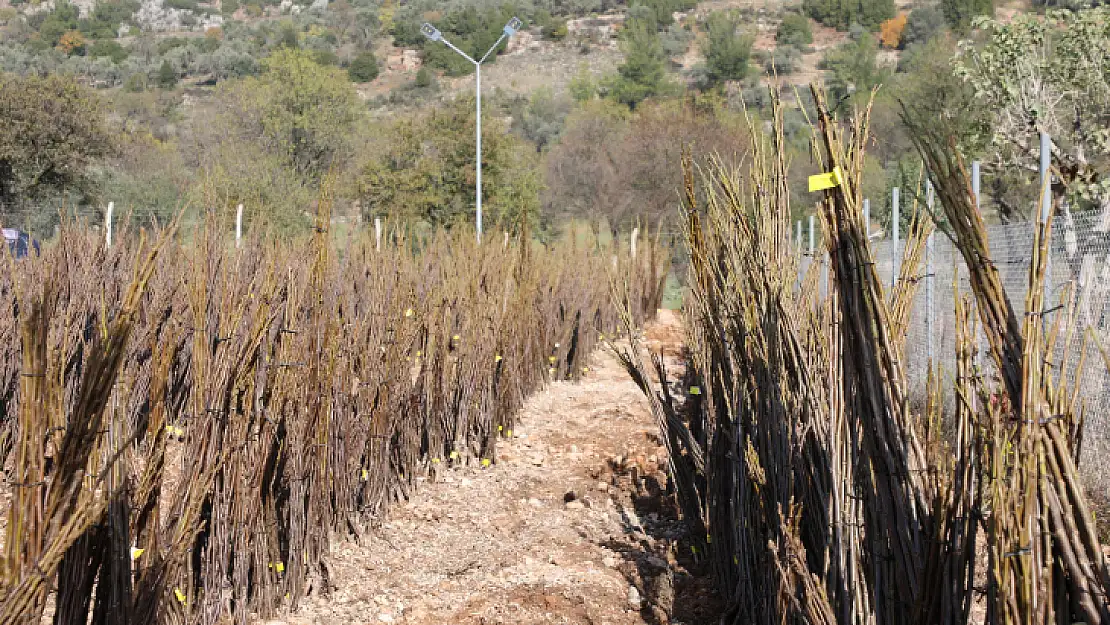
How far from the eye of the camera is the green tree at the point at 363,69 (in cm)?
6119

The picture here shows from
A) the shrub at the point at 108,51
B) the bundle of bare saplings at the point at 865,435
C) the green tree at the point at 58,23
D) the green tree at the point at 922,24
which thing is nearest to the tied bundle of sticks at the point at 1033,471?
the bundle of bare saplings at the point at 865,435

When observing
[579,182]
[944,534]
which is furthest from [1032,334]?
[579,182]

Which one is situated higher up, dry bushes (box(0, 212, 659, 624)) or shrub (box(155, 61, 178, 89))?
shrub (box(155, 61, 178, 89))

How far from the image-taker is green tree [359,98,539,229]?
64.4 ft

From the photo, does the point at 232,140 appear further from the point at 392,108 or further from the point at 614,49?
the point at 614,49

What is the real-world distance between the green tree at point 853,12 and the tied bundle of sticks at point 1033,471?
7098 cm

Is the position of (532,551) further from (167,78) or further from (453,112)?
(167,78)

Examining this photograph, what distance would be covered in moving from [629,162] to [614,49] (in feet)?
139

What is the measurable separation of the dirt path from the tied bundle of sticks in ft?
6.24

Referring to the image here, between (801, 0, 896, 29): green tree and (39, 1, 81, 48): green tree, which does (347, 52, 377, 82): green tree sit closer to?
(39, 1, 81, 48): green tree

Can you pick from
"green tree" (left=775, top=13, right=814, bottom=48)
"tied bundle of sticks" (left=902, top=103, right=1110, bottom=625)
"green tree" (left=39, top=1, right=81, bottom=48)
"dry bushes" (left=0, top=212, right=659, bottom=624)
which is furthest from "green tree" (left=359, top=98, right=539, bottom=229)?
"green tree" (left=39, top=1, right=81, bottom=48)

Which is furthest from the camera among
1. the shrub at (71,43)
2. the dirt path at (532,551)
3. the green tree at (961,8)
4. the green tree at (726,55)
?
the shrub at (71,43)

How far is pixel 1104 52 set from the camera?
11.1 m

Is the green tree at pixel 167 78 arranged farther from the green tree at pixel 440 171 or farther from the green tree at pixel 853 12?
the green tree at pixel 853 12
